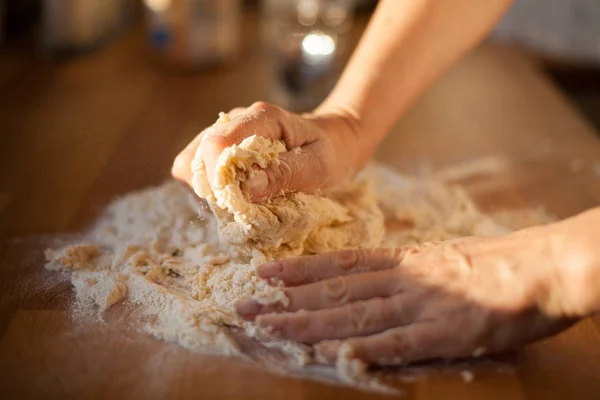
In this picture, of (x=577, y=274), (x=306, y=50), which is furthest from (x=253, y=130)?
(x=306, y=50)

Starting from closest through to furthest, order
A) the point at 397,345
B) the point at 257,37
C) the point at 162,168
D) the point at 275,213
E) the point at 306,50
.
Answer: the point at 397,345 < the point at 275,213 < the point at 162,168 < the point at 306,50 < the point at 257,37

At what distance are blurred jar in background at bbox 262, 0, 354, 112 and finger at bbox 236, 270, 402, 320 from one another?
75 cm

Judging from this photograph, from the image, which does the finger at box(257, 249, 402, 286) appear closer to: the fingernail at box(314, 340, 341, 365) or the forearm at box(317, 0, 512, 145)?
the fingernail at box(314, 340, 341, 365)

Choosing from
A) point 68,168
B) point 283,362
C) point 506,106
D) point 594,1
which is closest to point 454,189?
point 506,106

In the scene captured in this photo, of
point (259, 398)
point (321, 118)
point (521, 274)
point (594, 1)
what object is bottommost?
point (259, 398)

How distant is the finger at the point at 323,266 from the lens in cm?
70

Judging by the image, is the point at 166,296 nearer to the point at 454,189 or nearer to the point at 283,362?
the point at 283,362

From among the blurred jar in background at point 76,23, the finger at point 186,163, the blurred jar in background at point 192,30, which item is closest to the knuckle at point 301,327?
the finger at point 186,163

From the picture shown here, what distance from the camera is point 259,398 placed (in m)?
0.63

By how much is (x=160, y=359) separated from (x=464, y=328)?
0.32m

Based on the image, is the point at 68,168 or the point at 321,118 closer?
the point at 321,118

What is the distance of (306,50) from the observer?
4.71 ft

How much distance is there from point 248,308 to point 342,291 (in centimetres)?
10

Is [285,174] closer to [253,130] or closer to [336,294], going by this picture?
[253,130]
